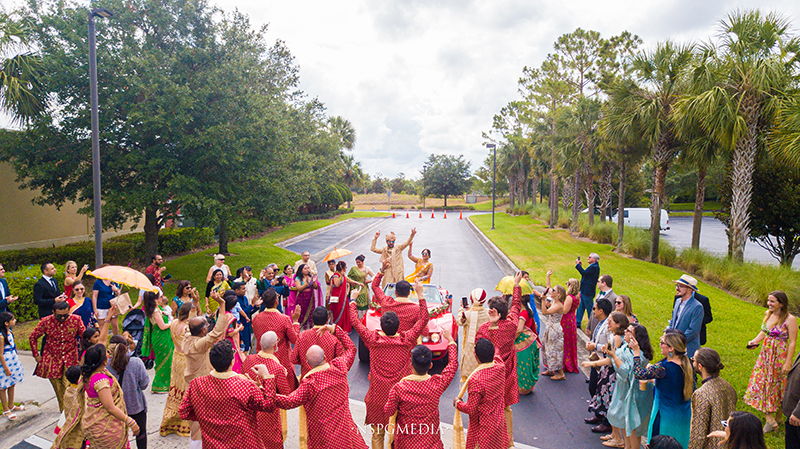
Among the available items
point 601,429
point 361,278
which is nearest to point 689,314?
point 601,429

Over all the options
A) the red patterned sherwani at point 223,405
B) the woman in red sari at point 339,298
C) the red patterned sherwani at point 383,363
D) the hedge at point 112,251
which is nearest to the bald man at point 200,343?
the red patterned sherwani at point 223,405

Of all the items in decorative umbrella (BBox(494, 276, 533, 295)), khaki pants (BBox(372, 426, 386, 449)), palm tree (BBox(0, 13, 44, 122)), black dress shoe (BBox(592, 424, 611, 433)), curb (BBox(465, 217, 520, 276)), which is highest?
palm tree (BBox(0, 13, 44, 122))

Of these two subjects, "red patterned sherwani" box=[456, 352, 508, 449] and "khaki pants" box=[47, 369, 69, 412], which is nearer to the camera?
"red patterned sherwani" box=[456, 352, 508, 449]

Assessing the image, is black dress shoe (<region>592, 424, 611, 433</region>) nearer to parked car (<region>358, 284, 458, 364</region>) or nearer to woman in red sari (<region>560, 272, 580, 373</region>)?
woman in red sari (<region>560, 272, 580, 373</region>)

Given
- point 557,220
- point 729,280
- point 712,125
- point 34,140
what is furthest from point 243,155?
point 557,220

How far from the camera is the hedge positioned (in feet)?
40.2

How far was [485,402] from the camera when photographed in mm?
3746

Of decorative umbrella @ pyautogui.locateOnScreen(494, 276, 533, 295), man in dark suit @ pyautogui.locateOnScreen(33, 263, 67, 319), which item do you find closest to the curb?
decorative umbrella @ pyautogui.locateOnScreen(494, 276, 533, 295)

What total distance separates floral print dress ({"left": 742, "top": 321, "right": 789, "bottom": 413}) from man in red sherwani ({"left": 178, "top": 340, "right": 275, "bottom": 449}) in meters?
5.78

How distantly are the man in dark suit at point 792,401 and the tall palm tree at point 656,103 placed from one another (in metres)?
13.0

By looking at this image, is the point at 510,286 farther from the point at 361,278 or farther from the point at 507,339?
the point at 361,278

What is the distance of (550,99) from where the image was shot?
3562 centimetres

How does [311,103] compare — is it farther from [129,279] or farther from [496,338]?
[496,338]

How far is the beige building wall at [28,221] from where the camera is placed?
14.9 m
